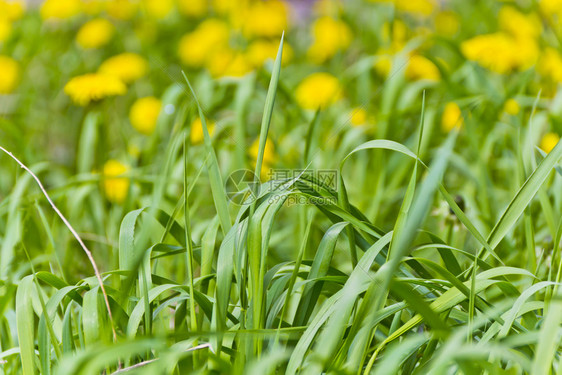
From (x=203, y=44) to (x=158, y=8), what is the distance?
64 cm

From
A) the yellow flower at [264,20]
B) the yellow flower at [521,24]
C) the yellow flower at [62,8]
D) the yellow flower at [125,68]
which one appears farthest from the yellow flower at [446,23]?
the yellow flower at [62,8]

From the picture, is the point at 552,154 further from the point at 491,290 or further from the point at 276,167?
the point at 276,167

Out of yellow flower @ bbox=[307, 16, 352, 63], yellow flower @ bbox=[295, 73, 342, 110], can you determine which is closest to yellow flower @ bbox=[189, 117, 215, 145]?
yellow flower @ bbox=[295, 73, 342, 110]

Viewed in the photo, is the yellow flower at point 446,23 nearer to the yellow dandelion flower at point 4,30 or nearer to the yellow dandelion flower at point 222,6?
the yellow dandelion flower at point 222,6

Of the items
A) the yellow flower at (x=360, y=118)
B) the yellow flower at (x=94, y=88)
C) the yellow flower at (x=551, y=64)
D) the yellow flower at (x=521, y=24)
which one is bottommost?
the yellow flower at (x=360, y=118)

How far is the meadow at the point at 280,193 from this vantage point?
80 centimetres

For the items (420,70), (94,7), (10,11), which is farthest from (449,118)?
(10,11)

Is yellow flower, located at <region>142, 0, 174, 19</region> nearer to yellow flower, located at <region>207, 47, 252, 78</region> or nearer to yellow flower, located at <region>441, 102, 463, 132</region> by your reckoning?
yellow flower, located at <region>207, 47, 252, 78</region>

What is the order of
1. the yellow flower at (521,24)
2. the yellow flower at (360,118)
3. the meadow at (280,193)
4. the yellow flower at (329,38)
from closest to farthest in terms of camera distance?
the meadow at (280,193) → the yellow flower at (360,118) → the yellow flower at (521,24) → the yellow flower at (329,38)

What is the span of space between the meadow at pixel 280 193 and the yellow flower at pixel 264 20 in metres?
0.01

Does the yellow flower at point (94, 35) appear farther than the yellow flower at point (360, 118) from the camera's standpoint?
Yes

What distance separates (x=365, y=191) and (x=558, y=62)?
729 millimetres

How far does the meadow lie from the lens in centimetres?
80

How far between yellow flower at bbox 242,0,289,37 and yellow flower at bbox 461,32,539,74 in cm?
91
